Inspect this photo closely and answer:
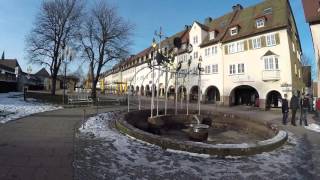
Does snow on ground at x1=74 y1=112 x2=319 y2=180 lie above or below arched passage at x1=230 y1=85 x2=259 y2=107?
below

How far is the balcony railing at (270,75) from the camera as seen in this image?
1165 inches

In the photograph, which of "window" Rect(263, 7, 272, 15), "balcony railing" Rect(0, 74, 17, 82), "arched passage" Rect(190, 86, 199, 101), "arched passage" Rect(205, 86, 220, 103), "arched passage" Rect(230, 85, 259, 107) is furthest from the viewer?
"balcony railing" Rect(0, 74, 17, 82)

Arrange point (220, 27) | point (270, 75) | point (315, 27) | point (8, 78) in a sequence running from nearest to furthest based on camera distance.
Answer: point (315, 27), point (270, 75), point (220, 27), point (8, 78)

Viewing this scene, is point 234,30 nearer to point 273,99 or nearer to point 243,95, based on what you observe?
point 243,95

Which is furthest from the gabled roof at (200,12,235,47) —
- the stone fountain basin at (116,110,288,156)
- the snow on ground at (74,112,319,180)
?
the snow on ground at (74,112,319,180)

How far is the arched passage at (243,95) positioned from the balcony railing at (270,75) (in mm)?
5390

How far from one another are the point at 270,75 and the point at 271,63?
1.45m

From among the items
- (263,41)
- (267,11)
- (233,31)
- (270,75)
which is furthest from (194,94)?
(267,11)

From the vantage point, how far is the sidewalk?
5.97 meters

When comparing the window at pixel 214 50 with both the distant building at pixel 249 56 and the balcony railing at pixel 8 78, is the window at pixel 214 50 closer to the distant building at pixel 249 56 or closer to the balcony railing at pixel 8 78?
the distant building at pixel 249 56

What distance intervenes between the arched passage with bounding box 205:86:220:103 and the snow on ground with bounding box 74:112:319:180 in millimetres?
30504

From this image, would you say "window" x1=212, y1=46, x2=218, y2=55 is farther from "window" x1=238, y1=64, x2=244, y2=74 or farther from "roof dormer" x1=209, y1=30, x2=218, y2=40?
"window" x1=238, y1=64, x2=244, y2=74

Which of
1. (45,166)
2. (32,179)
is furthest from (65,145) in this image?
(32,179)

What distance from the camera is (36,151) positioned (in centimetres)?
774
